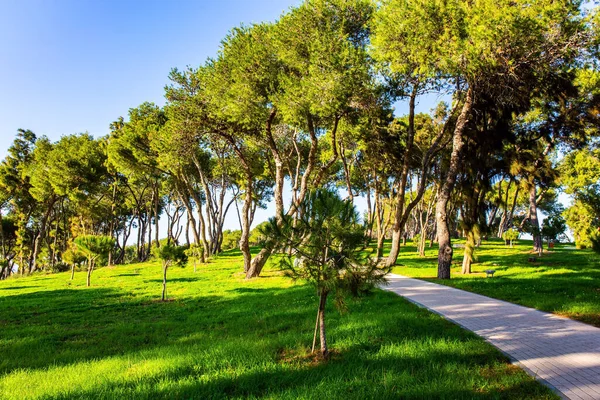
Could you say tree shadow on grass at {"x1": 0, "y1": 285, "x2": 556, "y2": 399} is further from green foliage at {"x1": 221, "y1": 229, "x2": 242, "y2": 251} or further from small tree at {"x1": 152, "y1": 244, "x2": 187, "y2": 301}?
green foliage at {"x1": 221, "y1": 229, "x2": 242, "y2": 251}

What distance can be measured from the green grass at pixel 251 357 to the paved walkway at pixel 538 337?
0.33m

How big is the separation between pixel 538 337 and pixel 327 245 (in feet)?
14.0

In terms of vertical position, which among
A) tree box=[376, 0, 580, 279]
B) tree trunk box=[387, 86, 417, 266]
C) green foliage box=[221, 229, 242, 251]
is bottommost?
green foliage box=[221, 229, 242, 251]

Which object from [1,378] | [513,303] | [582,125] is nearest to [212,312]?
[1,378]

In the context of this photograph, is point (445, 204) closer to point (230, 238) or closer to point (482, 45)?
point (482, 45)

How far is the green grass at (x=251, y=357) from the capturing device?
396cm

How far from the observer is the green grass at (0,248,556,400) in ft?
13.0

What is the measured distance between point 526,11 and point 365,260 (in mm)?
12555

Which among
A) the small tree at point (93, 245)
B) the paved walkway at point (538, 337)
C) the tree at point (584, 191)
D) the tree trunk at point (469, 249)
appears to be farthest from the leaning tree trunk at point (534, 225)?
the small tree at point (93, 245)

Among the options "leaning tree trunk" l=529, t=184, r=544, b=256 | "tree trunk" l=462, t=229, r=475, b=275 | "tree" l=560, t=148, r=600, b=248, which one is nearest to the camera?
"tree trunk" l=462, t=229, r=475, b=275

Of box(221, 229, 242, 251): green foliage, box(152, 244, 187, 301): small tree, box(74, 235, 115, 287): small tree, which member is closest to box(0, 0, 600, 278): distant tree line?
box(74, 235, 115, 287): small tree

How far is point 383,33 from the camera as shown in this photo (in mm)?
14227

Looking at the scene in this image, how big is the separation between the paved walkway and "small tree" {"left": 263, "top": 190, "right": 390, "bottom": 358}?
240 centimetres

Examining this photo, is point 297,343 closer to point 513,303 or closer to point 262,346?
point 262,346
